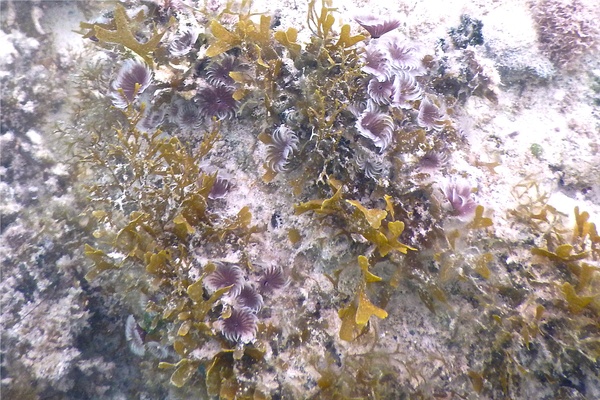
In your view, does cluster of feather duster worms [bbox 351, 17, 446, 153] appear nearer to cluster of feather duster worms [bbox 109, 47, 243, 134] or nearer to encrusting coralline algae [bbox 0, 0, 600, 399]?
encrusting coralline algae [bbox 0, 0, 600, 399]

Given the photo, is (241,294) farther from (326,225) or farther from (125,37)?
(125,37)

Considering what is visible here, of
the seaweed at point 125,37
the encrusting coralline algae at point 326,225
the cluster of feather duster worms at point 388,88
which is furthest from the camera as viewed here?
the seaweed at point 125,37

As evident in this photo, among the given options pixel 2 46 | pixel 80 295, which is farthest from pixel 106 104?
pixel 2 46

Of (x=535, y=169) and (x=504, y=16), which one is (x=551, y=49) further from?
(x=535, y=169)

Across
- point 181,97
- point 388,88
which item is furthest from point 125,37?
point 388,88

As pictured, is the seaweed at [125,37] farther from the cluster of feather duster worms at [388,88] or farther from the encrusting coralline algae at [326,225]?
the cluster of feather duster worms at [388,88]

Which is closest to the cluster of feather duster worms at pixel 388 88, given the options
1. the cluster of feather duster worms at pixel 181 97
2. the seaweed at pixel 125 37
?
the cluster of feather duster worms at pixel 181 97
